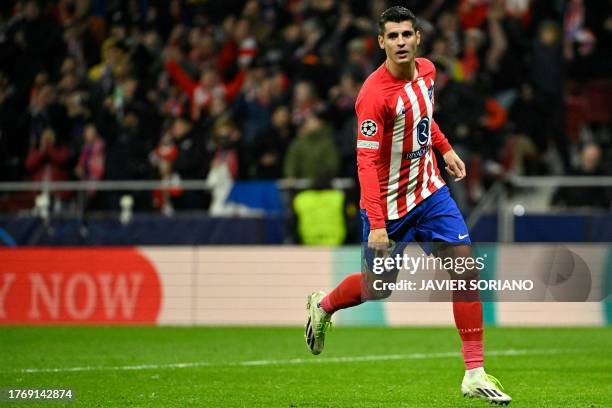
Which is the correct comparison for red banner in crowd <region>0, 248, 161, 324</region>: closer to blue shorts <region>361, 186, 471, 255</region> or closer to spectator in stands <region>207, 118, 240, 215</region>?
spectator in stands <region>207, 118, 240, 215</region>

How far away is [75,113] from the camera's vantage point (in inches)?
764

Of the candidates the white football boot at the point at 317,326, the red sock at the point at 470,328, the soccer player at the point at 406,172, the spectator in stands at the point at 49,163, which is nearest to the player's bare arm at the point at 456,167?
the soccer player at the point at 406,172

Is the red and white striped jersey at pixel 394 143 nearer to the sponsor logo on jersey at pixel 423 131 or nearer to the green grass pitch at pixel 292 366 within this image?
the sponsor logo on jersey at pixel 423 131

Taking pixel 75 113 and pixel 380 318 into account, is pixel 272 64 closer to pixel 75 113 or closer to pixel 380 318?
pixel 75 113

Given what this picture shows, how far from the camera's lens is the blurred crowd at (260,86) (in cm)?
1641

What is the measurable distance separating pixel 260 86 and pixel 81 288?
14.9 ft

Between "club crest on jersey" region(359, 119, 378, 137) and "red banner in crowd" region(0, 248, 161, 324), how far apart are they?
789 cm

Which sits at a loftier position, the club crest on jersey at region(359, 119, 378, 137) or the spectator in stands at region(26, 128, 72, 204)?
the club crest on jersey at region(359, 119, 378, 137)

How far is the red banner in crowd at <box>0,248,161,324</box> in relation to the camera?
48.9 feet

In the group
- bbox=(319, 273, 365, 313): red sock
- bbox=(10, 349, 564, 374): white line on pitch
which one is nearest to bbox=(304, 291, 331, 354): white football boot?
bbox=(319, 273, 365, 313): red sock

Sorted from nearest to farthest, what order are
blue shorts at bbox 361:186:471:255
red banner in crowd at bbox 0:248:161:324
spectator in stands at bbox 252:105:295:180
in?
1. blue shorts at bbox 361:186:471:255
2. red banner in crowd at bbox 0:248:161:324
3. spectator in stands at bbox 252:105:295:180

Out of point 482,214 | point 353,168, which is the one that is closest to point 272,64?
point 353,168

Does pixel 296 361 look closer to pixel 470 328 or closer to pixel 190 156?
pixel 470 328

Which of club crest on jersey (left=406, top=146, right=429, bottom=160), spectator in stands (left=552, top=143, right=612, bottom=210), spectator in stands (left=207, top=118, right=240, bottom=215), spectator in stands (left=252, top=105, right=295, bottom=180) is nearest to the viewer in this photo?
club crest on jersey (left=406, top=146, right=429, bottom=160)
